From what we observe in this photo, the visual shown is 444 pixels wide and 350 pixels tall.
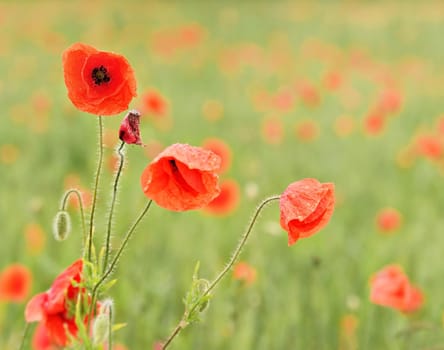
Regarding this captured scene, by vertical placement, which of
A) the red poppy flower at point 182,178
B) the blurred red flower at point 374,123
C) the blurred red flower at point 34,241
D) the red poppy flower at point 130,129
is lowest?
the blurred red flower at point 34,241

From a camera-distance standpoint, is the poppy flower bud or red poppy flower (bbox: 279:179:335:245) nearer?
red poppy flower (bbox: 279:179:335:245)

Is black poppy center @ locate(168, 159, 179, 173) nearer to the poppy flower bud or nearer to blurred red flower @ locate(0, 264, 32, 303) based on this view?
the poppy flower bud

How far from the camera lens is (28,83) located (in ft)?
20.4

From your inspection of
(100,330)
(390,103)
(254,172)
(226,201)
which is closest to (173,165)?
(100,330)

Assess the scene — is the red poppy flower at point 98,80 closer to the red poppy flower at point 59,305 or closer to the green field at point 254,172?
the red poppy flower at point 59,305

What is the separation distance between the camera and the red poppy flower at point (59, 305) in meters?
1.33

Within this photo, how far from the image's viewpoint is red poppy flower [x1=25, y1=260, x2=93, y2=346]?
4.35 feet

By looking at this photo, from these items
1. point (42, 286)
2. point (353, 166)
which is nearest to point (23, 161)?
point (42, 286)

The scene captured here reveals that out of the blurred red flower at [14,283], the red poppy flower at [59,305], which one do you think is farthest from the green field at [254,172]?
the red poppy flower at [59,305]

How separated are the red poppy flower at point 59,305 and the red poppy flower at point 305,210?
36 cm

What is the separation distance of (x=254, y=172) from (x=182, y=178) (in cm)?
268

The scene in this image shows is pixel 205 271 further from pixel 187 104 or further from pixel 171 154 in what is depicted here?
pixel 187 104

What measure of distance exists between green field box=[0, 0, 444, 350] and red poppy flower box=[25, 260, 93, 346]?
2.06ft

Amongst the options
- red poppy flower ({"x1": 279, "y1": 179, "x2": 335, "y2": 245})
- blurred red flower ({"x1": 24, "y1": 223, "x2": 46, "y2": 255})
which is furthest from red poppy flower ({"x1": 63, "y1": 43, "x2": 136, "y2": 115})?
blurred red flower ({"x1": 24, "y1": 223, "x2": 46, "y2": 255})
